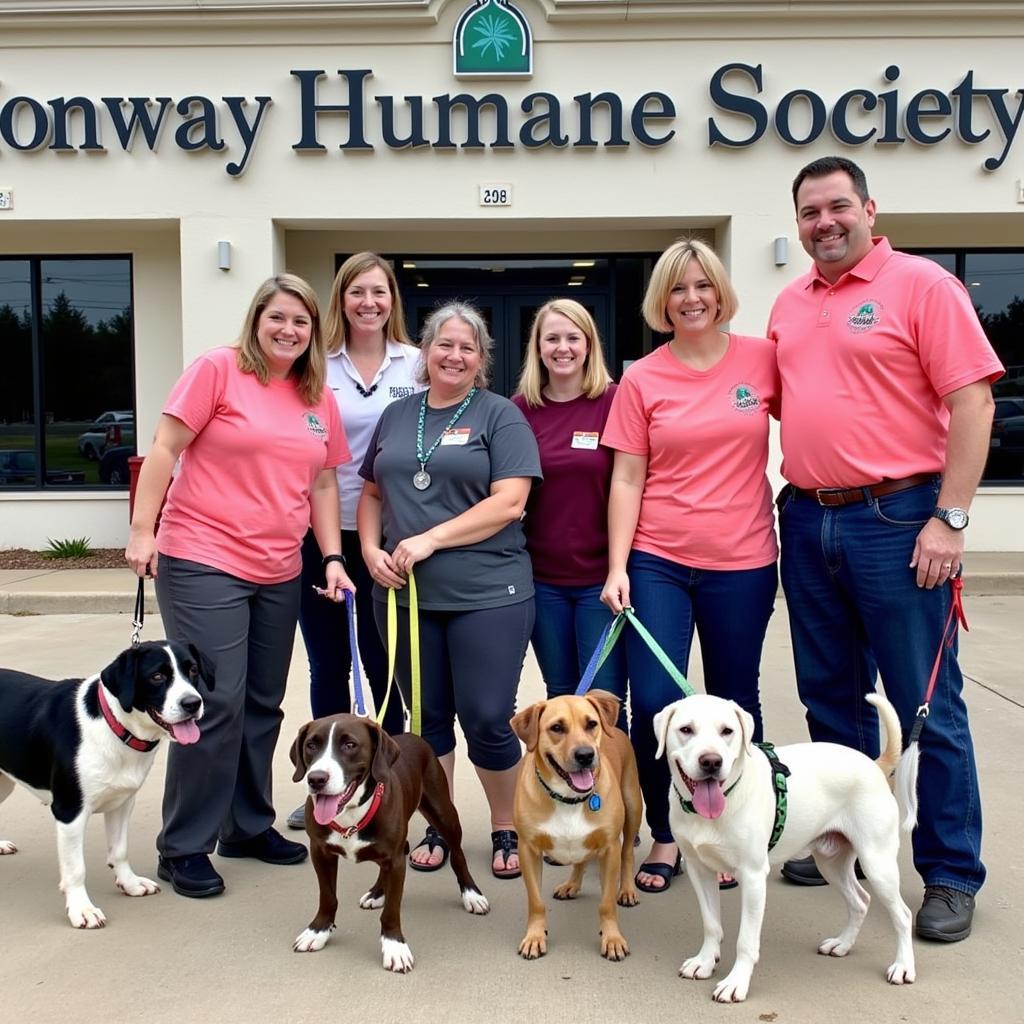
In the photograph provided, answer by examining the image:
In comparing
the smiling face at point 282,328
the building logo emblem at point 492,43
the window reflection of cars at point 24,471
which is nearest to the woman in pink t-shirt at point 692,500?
the smiling face at point 282,328

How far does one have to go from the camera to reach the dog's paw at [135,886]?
11.8 ft

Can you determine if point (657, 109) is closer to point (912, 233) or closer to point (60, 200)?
point (912, 233)

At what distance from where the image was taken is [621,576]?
360cm

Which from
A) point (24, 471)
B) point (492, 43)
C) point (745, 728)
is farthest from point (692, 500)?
point (24, 471)

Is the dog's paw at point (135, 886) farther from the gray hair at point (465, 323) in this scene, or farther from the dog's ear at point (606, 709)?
the gray hair at point (465, 323)

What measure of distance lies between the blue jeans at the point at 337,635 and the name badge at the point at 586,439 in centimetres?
106

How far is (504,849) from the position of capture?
152 inches

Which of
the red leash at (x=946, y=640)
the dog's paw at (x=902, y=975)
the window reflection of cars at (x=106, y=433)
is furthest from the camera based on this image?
the window reflection of cars at (x=106, y=433)

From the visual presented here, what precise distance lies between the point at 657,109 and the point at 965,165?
318 centimetres

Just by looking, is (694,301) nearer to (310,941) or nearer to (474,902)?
(474,902)

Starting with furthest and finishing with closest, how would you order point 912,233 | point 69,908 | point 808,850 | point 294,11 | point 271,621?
point 912,233 < point 294,11 < point 271,621 < point 69,908 < point 808,850

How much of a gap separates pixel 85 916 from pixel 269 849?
2.51 feet

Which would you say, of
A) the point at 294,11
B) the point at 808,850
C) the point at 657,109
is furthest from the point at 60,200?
the point at 808,850

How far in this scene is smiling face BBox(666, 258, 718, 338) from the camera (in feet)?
11.8
